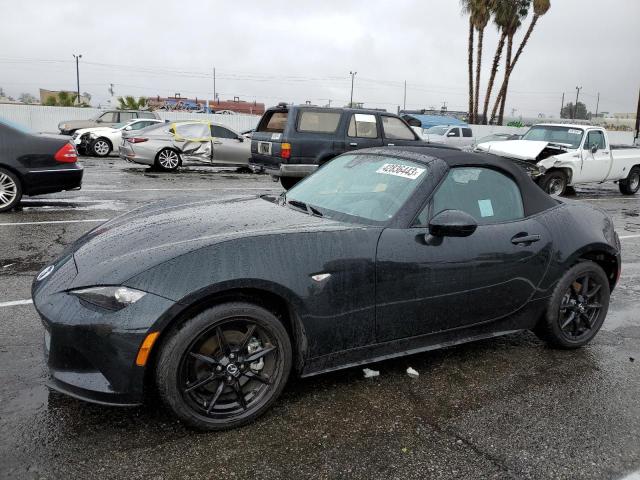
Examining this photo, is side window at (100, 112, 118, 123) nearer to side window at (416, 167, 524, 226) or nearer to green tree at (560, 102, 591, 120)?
side window at (416, 167, 524, 226)

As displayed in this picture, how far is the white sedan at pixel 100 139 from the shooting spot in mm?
19344

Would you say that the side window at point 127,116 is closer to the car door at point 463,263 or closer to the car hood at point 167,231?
the car hood at point 167,231

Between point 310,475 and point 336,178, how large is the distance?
84.1 inches

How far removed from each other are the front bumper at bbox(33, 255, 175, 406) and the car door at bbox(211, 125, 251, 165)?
13.7 metres

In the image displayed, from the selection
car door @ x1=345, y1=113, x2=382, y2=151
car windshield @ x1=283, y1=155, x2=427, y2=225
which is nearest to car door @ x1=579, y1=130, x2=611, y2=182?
car door @ x1=345, y1=113, x2=382, y2=151

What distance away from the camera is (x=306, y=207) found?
12.1 ft

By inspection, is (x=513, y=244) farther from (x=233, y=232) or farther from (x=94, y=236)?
(x=94, y=236)

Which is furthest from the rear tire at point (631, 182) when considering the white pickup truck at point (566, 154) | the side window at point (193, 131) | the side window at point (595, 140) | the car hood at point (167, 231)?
the car hood at point (167, 231)

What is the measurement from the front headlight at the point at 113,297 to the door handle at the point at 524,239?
2.37m

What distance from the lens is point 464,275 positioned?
3.38 metres

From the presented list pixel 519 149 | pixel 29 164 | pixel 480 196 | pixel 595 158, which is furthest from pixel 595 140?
pixel 29 164

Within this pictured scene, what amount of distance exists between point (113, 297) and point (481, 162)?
252 centimetres

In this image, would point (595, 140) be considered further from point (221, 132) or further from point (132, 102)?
point (132, 102)

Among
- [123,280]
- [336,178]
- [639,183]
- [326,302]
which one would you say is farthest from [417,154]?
[639,183]
